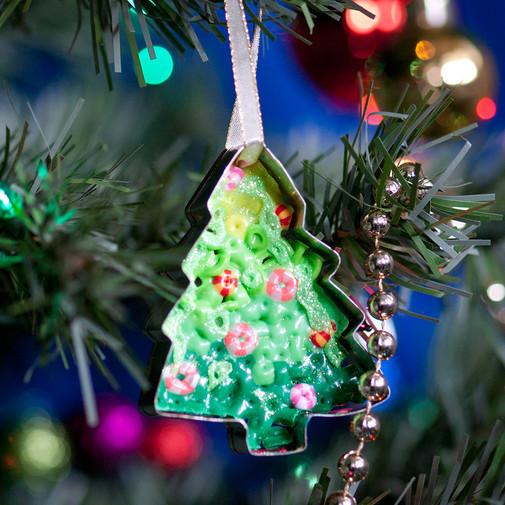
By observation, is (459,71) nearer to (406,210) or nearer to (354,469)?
(406,210)

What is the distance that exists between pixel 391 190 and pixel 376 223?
0.10 ft

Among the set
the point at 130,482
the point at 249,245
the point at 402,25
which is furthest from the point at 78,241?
the point at 402,25

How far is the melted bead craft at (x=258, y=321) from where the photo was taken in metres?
0.37

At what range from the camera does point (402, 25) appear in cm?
66

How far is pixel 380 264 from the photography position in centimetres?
40

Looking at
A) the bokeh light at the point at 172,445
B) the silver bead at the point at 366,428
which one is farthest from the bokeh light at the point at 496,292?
the bokeh light at the point at 172,445

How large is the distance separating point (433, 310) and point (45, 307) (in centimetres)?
56

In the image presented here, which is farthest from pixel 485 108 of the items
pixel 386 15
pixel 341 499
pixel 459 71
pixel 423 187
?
pixel 341 499

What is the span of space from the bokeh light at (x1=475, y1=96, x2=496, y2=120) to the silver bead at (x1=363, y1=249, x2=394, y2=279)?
14.6 inches

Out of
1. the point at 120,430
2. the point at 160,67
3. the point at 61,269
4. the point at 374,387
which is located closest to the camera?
the point at 61,269

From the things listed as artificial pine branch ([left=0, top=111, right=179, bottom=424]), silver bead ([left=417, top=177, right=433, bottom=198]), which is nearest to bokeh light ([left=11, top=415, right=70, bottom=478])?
artificial pine branch ([left=0, top=111, right=179, bottom=424])

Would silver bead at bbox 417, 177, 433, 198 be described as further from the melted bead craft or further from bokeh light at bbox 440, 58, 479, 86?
bokeh light at bbox 440, 58, 479, 86

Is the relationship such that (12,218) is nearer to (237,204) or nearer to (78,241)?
(78,241)

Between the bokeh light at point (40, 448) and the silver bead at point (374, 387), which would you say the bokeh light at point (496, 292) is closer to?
the silver bead at point (374, 387)
